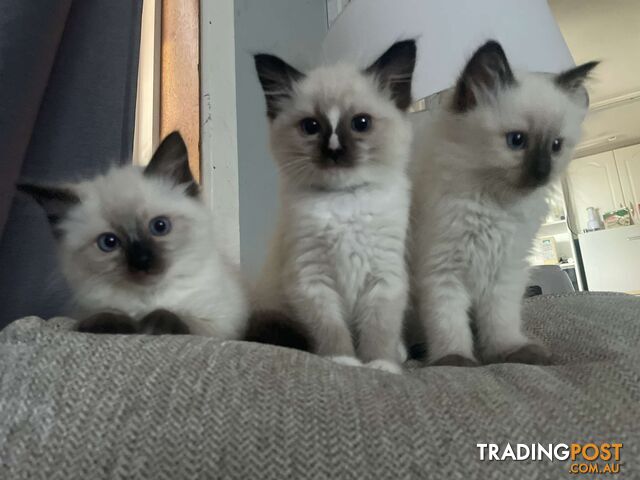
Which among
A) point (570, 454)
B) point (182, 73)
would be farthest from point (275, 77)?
point (570, 454)

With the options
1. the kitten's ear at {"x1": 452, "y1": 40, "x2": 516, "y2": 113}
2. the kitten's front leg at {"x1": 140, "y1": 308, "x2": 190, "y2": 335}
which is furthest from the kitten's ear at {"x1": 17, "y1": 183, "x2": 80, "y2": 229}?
the kitten's ear at {"x1": 452, "y1": 40, "x2": 516, "y2": 113}

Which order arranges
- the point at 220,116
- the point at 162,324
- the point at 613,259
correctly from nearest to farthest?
the point at 162,324, the point at 220,116, the point at 613,259

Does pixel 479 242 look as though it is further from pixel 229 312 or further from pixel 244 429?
pixel 244 429

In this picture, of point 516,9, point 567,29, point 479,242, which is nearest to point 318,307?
point 479,242

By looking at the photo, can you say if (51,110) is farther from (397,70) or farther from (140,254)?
(397,70)

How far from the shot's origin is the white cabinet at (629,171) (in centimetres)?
580

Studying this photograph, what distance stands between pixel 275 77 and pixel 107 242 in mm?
475

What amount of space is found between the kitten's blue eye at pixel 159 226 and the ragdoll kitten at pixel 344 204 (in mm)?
225

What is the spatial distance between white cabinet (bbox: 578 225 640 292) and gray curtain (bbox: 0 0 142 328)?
5424mm

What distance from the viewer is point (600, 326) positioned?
0.84 metres

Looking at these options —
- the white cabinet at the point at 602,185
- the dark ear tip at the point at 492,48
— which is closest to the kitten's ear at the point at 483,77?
the dark ear tip at the point at 492,48

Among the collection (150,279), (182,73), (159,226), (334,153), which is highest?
(182,73)

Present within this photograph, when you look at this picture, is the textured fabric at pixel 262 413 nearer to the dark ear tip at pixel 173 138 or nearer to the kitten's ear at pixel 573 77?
the dark ear tip at pixel 173 138

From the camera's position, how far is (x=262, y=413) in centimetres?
50
